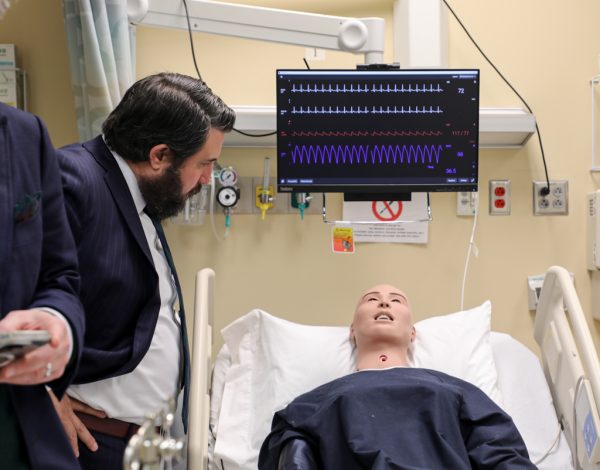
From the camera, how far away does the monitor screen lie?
2527 mm

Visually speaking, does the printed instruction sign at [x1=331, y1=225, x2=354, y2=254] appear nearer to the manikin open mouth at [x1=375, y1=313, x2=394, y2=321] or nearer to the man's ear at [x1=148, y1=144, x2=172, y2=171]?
the manikin open mouth at [x1=375, y1=313, x2=394, y2=321]

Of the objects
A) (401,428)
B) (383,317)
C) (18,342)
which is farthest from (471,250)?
(18,342)

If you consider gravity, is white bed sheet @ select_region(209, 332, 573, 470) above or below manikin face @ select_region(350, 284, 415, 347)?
below

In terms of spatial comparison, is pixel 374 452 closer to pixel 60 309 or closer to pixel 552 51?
pixel 60 309

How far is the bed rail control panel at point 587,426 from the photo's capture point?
2.11 metres

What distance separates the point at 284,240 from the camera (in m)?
3.10

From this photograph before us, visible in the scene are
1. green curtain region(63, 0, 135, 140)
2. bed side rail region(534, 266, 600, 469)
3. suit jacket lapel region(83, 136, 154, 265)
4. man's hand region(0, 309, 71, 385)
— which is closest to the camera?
man's hand region(0, 309, 71, 385)

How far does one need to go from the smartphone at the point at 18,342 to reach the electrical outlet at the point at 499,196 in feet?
7.68

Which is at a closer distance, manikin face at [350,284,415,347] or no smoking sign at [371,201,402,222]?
manikin face at [350,284,415,347]

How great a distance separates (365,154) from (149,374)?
105 centimetres

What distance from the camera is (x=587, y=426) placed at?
218 cm

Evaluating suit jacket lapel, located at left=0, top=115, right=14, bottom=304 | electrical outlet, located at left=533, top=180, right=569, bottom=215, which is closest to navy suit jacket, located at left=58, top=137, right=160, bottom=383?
suit jacket lapel, located at left=0, top=115, right=14, bottom=304

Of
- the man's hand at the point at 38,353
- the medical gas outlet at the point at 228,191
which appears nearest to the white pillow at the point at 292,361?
the medical gas outlet at the point at 228,191

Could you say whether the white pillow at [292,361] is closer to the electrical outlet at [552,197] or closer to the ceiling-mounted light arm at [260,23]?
the electrical outlet at [552,197]
